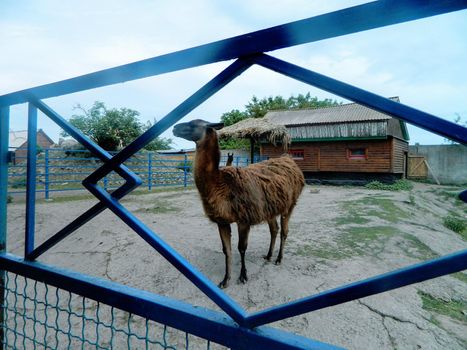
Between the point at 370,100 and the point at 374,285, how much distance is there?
0.47 m

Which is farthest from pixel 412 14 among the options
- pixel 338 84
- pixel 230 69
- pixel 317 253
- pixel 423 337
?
pixel 317 253

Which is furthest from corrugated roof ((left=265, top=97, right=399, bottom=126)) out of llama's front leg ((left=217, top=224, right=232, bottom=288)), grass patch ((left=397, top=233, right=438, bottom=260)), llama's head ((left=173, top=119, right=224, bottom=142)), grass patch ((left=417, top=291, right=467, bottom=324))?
llama's head ((left=173, top=119, right=224, bottom=142))

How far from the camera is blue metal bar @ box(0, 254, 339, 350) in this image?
900 mm

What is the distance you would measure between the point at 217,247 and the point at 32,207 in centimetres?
334

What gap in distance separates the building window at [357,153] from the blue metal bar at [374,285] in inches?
713

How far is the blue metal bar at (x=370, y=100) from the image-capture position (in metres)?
0.68

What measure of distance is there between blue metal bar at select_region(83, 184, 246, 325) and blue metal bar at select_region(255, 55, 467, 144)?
70cm

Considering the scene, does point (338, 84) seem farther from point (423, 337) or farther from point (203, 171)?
point (423, 337)

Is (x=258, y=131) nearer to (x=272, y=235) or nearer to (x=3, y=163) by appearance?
(x=272, y=235)

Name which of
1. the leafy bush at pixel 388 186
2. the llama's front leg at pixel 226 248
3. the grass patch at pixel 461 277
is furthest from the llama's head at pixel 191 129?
the leafy bush at pixel 388 186

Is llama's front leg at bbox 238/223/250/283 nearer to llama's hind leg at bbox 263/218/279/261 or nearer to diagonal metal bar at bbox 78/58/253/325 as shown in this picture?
llama's hind leg at bbox 263/218/279/261

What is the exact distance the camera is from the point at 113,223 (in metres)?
5.71

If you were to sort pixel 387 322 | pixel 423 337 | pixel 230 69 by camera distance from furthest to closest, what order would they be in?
pixel 387 322 → pixel 423 337 → pixel 230 69

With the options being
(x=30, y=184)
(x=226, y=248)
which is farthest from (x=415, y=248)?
(x=30, y=184)
